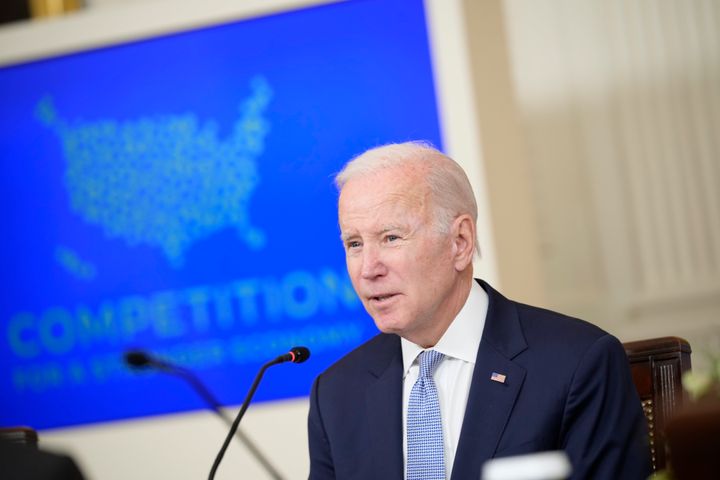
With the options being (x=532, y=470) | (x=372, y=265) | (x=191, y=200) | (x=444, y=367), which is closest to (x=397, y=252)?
(x=372, y=265)

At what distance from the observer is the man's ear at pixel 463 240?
236 centimetres

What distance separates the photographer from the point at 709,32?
438 cm

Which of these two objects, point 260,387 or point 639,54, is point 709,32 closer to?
point 639,54

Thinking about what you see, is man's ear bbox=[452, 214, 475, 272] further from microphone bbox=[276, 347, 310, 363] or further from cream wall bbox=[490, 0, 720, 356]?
cream wall bbox=[490, 0, 720, 356]

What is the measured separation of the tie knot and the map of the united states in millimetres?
1850

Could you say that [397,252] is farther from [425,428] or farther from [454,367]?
[425,428]

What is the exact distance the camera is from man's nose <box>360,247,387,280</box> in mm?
2260

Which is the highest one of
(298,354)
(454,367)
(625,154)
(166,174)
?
(166,174)

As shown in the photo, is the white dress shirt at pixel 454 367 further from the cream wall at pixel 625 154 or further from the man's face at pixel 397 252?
the cream wall at pixel 625 154

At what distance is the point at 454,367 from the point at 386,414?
0.63 feet

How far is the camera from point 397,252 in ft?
7.50

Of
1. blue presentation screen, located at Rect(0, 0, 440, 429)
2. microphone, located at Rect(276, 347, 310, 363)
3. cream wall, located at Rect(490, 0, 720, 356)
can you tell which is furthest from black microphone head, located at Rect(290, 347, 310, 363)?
cream wall, located at Rect(490, 0, 720, 356)

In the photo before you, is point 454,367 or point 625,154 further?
point 625,154

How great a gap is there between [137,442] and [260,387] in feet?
1.91
